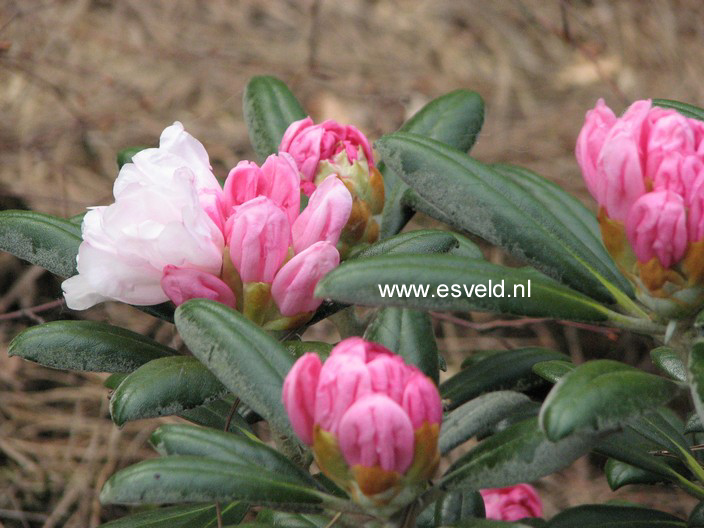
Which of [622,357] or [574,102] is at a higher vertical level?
[574,102]

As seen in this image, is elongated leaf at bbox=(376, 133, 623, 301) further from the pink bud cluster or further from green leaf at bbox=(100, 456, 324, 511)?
green leaf at bbox=(100, 456, 324, 511)

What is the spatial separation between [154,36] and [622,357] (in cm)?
192

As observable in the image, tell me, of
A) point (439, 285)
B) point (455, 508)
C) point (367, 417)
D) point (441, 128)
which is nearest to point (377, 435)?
point (367, 417)

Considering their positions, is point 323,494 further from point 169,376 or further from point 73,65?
point 73,65

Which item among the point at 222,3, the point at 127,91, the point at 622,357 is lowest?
the point at 622,357

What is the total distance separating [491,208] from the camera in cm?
74

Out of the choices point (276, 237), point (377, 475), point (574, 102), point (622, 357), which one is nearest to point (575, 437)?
point (377, 475)

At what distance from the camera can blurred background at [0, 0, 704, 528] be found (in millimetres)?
2170

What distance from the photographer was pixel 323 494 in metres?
0.67

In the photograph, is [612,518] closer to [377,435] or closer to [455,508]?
[455,508]

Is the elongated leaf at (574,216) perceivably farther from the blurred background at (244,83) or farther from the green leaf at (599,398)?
the blurred background at (244,83)

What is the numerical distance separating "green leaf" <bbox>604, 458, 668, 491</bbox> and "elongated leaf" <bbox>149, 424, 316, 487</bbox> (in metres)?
0.44

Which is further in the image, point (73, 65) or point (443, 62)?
point (443, 62)

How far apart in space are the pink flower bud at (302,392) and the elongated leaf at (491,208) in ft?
0.64
